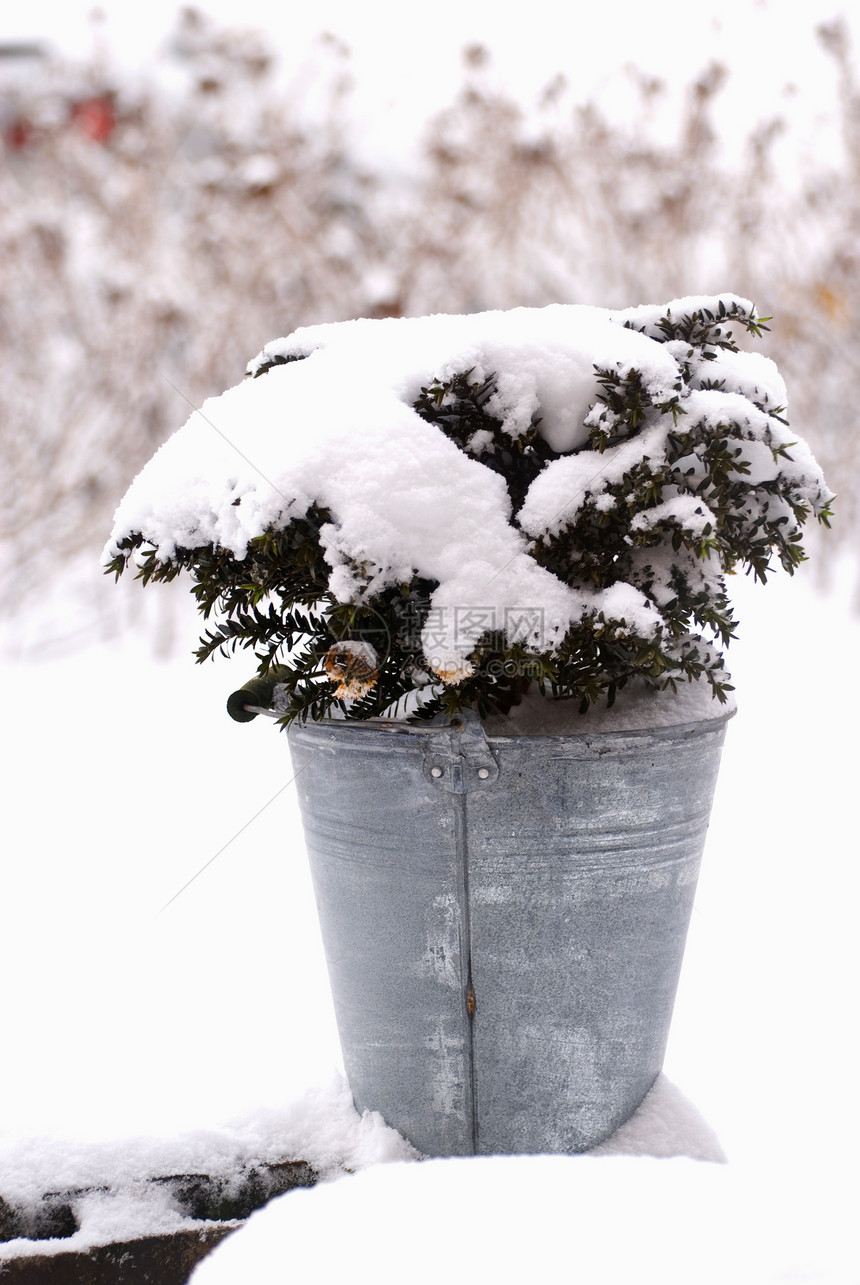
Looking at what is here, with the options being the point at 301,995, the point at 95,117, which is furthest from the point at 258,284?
the point at 301,995

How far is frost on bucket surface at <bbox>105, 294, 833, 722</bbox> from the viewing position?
3.83 ft

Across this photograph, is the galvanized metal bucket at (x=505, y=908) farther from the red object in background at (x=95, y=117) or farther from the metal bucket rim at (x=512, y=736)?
the red object in background at (x=95, y=117)

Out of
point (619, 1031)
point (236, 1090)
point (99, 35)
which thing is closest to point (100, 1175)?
point (236, 1090)

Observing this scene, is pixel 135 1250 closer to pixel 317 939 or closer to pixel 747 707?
pixel 317 939

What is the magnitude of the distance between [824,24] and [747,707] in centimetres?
267

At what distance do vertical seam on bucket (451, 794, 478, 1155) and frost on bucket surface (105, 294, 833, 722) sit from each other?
5.7 inches

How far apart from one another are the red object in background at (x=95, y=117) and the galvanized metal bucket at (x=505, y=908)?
361cm

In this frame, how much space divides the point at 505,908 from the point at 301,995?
84cm

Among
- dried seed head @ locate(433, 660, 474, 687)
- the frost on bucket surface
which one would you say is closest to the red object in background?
the frost on bucket surface

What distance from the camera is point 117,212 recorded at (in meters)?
4.11

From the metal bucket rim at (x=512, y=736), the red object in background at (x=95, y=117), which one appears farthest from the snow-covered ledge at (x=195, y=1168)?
the red object in background at (x=95, y=117)

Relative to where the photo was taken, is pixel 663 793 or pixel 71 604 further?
pixel 71 604

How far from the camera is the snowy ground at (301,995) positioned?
920mm

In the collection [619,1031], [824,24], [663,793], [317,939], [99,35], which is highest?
[824,24]
